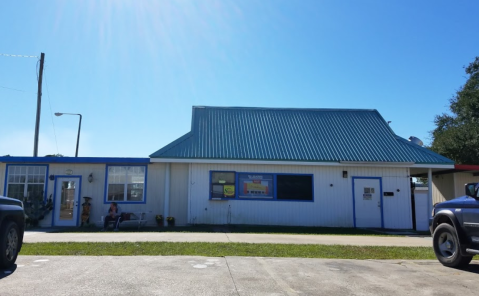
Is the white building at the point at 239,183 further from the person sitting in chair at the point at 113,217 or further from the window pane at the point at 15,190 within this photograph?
the person sitting in chair at the point at 113,217

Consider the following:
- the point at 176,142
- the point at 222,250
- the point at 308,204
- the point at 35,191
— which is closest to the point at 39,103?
the point at 35,191

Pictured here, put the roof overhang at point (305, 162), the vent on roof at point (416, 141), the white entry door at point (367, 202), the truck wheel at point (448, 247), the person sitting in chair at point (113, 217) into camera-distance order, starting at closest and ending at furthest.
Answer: the truck wheel at point (448, 247) < the person sitting in chair at point (113, 217) < the roof overhang at point (305, 162) < the white entry door at point (367, 202) < the vent on roof at point (416, 141)

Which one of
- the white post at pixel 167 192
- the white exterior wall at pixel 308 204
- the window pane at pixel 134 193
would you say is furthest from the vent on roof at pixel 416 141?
the window pane at pixel 134 193

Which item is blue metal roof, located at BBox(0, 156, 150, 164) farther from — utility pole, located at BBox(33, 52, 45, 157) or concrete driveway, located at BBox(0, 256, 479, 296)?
concrete driveway, located at BBox(0, 256, 479, 296)

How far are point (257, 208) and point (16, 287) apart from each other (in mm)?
12101

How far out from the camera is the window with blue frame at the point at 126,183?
17047 mm

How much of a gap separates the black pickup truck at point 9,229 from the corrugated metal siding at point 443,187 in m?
20.0

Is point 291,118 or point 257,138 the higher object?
point 291,118

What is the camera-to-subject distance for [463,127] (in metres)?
31.2

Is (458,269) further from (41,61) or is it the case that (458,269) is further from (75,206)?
(41,61)

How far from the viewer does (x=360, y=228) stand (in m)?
17.1

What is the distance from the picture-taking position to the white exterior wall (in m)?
17.0

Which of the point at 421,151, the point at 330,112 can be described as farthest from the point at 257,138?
the point at 421,151

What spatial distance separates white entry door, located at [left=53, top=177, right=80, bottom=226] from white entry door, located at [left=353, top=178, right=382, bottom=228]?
40.8ft
